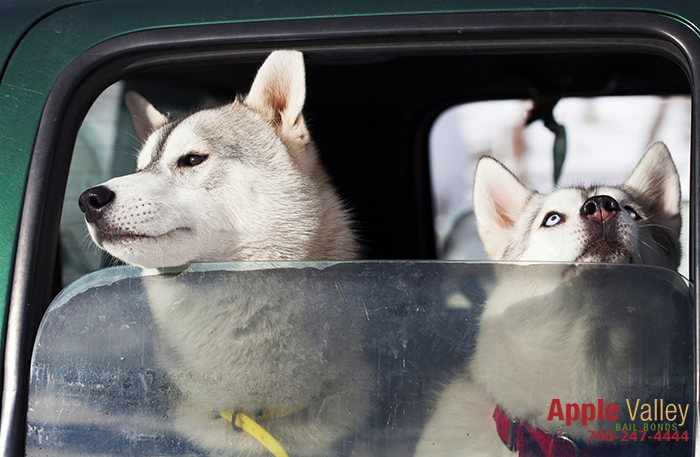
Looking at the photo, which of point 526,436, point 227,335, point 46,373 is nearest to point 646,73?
point 526,436

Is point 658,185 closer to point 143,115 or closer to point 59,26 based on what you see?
point 59,26

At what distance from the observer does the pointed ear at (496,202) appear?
224cm

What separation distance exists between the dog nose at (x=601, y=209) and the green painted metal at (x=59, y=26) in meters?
0.75

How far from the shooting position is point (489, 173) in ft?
7.33

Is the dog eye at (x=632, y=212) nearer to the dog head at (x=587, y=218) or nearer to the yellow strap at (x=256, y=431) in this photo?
the dog head at (x=587, y=218)

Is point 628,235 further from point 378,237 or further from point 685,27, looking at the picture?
point 378,237

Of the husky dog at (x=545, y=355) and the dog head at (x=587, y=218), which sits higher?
the dog head at (x=587, y=218)

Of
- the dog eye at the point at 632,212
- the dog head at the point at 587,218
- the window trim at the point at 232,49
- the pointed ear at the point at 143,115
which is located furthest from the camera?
the pointed ear at the point at 143,115

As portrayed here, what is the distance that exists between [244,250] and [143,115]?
105 centimetres

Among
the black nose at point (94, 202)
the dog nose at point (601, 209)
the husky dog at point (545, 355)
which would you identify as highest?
the dog nose at point (601, 209)

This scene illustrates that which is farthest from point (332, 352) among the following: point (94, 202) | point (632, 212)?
point (632, 212)

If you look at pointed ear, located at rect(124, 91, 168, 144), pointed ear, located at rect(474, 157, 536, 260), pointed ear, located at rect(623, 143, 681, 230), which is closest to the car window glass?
pointed ear, located at rect(623, 143, 681, 230)

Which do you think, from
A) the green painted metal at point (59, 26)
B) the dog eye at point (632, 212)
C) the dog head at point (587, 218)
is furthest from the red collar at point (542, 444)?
the dog eye at point (632, 212)

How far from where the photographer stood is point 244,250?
183 centimetres
